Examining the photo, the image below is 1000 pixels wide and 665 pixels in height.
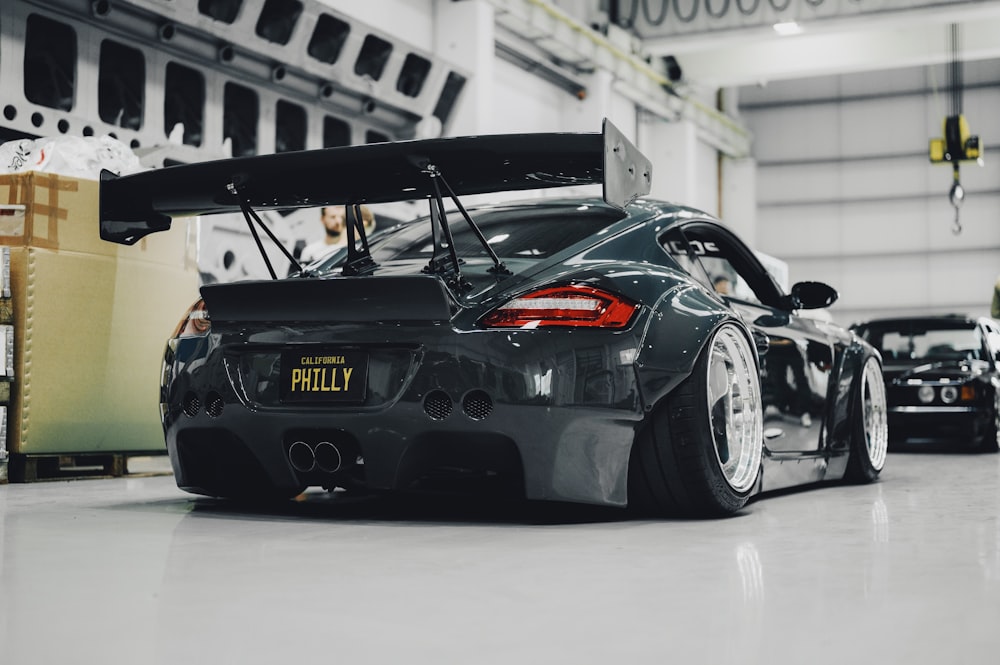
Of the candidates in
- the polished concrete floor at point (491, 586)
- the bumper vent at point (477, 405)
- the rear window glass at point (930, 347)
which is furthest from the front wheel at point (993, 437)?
the bumper vent at point (477, 405)

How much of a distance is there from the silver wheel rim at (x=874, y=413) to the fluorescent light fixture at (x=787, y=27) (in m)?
13.0

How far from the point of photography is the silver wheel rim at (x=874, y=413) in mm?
→ 5586

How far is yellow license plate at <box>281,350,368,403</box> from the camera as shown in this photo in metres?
3.54

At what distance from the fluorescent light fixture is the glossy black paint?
14.7m

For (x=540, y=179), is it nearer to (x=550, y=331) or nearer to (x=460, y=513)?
(x=550, y=331)

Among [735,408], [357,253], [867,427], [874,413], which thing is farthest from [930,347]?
[357,253]

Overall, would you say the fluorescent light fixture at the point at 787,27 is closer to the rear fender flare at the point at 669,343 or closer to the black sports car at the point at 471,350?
the black sports car at the point at 471,350

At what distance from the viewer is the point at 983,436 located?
973 centimetres

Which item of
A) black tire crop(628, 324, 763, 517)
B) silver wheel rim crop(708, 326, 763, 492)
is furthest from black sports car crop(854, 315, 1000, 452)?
black tire crop(628, 324, 763, 517)

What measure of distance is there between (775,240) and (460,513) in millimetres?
26117

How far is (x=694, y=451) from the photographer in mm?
3611

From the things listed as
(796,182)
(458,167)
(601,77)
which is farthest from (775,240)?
(458,167)

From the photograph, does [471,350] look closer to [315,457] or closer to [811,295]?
[315,457]

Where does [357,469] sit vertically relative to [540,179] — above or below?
below
